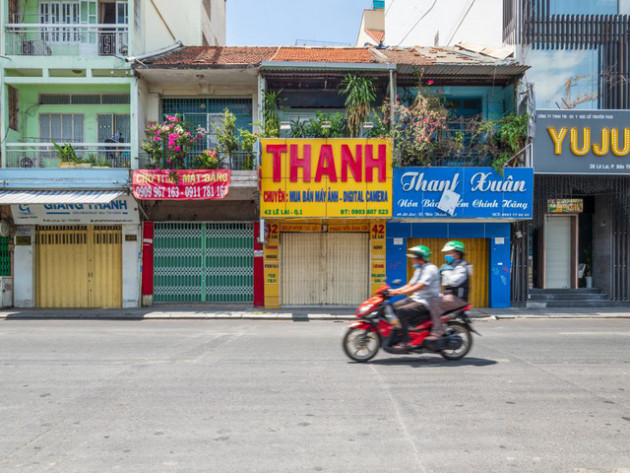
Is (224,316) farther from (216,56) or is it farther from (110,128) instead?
(216,56)

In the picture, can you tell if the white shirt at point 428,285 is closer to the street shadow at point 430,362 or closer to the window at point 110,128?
the street shadow at point 430,362

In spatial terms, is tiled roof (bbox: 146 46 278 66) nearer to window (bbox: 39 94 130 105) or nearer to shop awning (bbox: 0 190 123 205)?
window (bbox: 39 94 130 105)

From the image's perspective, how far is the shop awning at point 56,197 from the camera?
555 inches

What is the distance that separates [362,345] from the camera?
24.9 feet

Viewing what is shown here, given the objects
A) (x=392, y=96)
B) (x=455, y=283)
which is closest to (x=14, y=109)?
(x=392, y=96)

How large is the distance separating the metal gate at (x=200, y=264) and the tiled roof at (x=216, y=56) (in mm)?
5168

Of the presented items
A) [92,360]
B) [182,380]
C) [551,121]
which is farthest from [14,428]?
[551,121]

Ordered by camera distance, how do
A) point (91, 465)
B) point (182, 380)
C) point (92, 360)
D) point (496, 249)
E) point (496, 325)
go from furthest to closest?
point (496, 249) < point (496, 325) < point (92, 360) < point (182, 380) < point (91, 465)

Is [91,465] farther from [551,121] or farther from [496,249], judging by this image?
[551,121]

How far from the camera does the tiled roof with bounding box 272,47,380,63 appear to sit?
54.9 ft

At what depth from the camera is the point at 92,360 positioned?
7.85 meters

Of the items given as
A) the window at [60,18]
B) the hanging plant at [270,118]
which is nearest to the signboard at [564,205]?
the hanging plant at [270,118]

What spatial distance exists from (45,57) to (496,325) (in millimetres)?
15617

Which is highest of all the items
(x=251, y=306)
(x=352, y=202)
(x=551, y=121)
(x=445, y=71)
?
(x=445, y=71)
